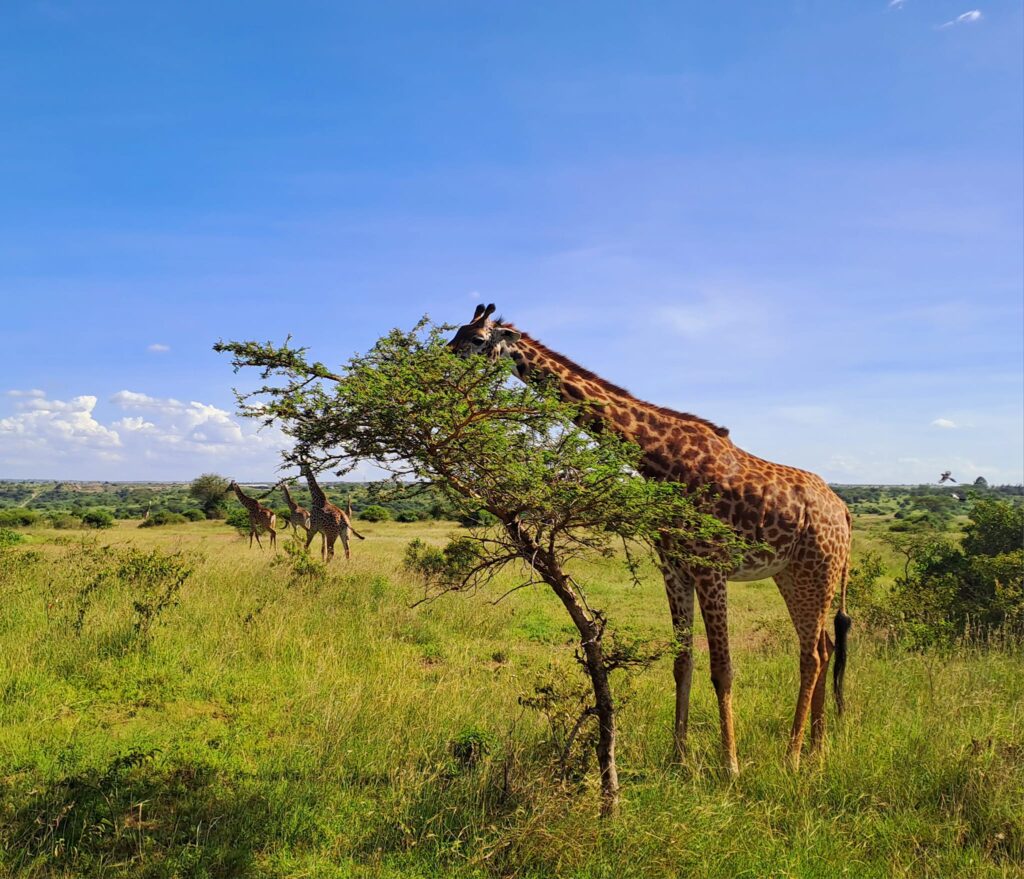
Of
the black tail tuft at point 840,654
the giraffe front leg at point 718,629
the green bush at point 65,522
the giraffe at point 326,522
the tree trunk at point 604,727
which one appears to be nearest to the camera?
the tree trunk at point 604,727

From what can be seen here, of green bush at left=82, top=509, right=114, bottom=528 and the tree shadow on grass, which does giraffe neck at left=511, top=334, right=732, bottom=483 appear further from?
green bush at left=82, top=509, right=114, bottom=528

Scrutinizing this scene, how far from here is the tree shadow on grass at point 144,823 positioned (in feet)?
13.0

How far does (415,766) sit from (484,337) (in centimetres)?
349

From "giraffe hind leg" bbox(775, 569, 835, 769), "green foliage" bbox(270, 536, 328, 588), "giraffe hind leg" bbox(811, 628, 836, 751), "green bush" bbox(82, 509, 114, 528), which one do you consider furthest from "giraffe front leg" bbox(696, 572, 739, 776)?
"green bush" bbox(82, 509, 114, 528)

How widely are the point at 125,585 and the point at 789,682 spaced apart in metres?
9.37

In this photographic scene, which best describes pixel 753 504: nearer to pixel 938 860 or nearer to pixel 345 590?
pixel 938 860

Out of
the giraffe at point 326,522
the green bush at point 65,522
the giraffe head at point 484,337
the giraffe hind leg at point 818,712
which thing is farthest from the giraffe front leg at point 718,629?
the green bush at point 65,522

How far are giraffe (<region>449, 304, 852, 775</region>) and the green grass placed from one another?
564 mm

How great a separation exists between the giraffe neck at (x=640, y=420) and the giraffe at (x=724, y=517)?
11 mm

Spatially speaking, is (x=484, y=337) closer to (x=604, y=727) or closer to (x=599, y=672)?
(x=599, y=672)

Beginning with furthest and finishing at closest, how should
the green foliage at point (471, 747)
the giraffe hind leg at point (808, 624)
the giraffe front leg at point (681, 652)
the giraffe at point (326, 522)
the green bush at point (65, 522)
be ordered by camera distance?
the green bush at point (65, 522), the giraffe at point (326, 522), the giraffe hind leg at point (808, 624), the giraffe front leg at point (681, 652), the green foliage at point (471, 747)

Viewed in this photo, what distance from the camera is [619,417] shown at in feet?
20.1

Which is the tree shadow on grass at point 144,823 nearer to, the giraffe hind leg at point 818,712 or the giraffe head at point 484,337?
the giraffe head at point 484,337

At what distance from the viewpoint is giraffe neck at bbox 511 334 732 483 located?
19.5 ft
